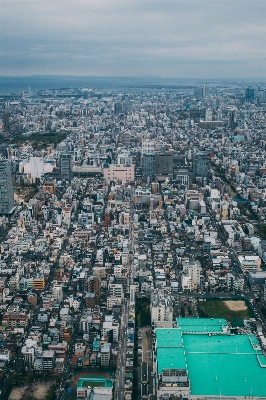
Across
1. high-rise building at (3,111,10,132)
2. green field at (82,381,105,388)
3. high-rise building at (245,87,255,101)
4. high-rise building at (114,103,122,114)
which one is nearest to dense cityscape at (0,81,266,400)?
green field at (82,381,105,388)

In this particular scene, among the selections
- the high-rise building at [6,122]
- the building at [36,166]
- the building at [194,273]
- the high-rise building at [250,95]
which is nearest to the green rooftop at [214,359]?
the building at [194,273]

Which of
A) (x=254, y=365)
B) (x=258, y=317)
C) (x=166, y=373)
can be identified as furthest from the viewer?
(x=258, y=317)

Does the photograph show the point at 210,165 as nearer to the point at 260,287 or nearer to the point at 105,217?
the point at 105,217

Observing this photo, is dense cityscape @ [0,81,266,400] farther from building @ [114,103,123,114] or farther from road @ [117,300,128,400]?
building @ [114,103,123,114]

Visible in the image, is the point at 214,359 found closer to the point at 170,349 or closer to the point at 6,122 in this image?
the point at 170,349

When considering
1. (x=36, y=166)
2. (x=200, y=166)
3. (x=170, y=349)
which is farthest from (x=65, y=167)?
(x=170, y=349)

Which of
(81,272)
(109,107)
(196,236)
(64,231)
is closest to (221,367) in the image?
(81,272)

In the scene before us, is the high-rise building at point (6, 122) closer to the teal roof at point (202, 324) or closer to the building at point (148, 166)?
the building at point (148, 166)
